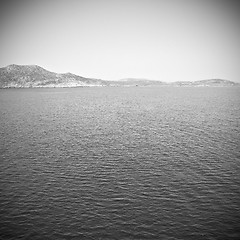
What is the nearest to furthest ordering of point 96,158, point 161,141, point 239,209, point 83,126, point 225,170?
1. point 239,209
2. point 225,170
3. point 96,158
4. point 161,141
5. point 83,126

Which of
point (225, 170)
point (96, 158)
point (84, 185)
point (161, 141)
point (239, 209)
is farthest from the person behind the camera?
point (161, 141)

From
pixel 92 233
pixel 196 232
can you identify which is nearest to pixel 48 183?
pixel 92 233

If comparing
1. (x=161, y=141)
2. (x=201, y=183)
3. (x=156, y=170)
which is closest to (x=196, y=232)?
(x=201, y=183)

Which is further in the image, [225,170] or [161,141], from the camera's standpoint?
[161,141]

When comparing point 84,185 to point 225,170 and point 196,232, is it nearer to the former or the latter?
point 196,232

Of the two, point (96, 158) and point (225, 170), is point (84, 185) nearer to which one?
point (96, 158)

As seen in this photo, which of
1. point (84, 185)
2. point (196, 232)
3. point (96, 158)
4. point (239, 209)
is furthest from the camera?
point (96, 158)

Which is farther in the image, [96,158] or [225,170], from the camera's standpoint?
[96,158]

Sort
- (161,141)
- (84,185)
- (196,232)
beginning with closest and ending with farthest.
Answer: (196,232) → (84,185) → (161,141)
